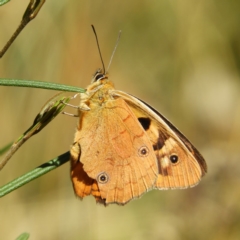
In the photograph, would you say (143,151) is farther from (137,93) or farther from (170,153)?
(137,93)

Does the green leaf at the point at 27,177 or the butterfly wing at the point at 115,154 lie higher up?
the butterfly wing at the point at 115,154

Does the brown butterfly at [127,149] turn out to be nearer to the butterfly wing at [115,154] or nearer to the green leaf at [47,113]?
the butterfly wing at [115,154]

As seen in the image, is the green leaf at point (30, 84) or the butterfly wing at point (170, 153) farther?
the butterfly wing at point (170, 153)

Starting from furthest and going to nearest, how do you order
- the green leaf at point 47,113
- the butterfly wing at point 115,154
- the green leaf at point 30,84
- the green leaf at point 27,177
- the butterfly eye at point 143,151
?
the butterfly eye at point 143,151, the butterfly wing at point 115,154, the green leaf at point 47,113, the green leaf at point 27,177, the green leaf at point 30,84

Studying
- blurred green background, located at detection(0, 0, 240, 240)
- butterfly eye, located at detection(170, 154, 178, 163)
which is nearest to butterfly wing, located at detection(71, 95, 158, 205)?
butterfly eye, located at detection(170, 154, 178, 163)

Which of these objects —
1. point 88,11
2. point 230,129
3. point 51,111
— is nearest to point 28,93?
point 88,11

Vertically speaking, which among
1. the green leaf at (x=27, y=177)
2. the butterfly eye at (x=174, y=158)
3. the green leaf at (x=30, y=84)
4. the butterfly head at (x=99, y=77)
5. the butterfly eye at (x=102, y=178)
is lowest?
the green leaf at (x=27, y=177)

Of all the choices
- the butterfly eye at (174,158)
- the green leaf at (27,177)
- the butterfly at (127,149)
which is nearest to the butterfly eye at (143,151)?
the butterfly at (127,149)

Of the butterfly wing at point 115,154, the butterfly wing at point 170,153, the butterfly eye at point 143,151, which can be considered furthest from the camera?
the butterfly eye at point 143,151
